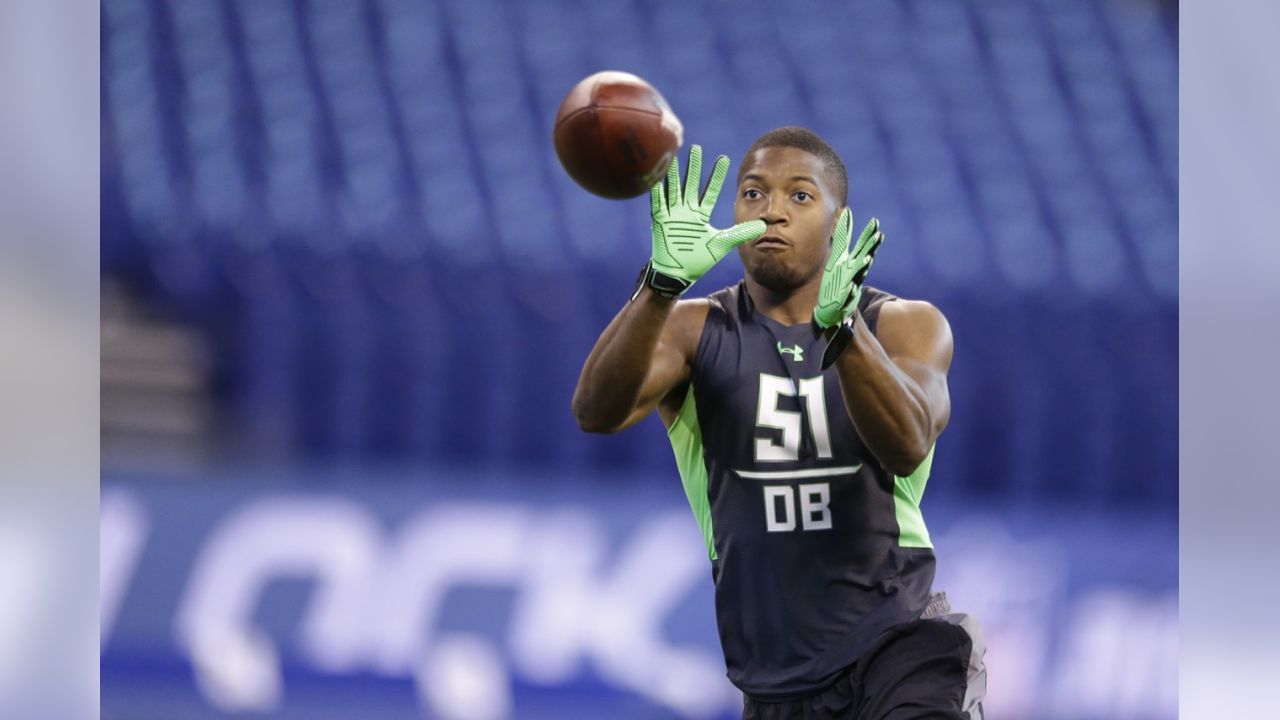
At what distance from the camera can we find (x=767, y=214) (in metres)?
2.85

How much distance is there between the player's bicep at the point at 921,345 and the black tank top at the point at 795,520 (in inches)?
1.6

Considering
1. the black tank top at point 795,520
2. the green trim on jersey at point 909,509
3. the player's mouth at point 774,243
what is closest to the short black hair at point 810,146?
the player's mouth at point 774,243

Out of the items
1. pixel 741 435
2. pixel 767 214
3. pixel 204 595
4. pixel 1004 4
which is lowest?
pixel 204 595

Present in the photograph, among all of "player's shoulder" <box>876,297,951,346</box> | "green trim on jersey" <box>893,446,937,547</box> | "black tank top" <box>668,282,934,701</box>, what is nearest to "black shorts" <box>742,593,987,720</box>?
"black tank top" <box>668,282,934,701</box>

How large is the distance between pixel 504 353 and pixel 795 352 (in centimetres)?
197

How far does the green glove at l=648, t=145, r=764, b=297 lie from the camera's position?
2486mm

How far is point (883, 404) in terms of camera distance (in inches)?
99.5

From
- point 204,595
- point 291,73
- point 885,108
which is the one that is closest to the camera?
point 204,595

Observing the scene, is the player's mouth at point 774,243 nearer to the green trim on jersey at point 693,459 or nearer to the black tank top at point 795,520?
the black tank top at point 795,520

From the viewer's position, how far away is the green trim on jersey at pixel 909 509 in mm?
2805

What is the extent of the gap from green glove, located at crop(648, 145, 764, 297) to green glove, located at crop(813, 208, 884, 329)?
19 centimetres
